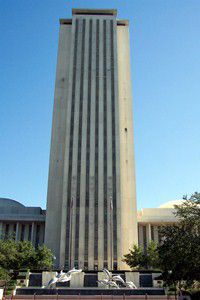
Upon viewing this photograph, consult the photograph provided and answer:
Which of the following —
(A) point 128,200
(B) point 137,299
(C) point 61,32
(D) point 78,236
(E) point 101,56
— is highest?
(C) point 61,32

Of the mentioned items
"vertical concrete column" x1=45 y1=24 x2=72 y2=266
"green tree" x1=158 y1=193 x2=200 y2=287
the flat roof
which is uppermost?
the flat roof

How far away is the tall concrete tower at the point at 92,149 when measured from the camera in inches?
3164

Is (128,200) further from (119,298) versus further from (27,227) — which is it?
(119,298)

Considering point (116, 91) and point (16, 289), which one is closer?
point (16, 289)

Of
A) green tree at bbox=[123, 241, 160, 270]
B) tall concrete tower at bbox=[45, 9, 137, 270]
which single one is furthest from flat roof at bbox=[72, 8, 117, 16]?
green tree at bbox=[123, 241, 160, 270]

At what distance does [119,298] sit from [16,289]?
49.6 feet

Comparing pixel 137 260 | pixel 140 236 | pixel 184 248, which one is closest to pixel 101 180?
pixel 140 236

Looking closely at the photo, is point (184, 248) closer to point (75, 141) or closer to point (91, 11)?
point (75, 141)

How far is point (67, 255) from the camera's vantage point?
79.1m

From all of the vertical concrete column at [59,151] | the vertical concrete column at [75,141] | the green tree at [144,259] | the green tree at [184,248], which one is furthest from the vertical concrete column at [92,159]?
the green tree at [184,248]

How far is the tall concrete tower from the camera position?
264ft

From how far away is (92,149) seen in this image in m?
88.0

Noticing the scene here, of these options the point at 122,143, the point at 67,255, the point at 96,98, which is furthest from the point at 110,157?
the point at 67,255

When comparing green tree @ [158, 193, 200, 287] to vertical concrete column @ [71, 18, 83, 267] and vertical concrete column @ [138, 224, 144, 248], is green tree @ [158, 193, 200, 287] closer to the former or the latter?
vertical concrete column @ [71, 18, 83, 267]
